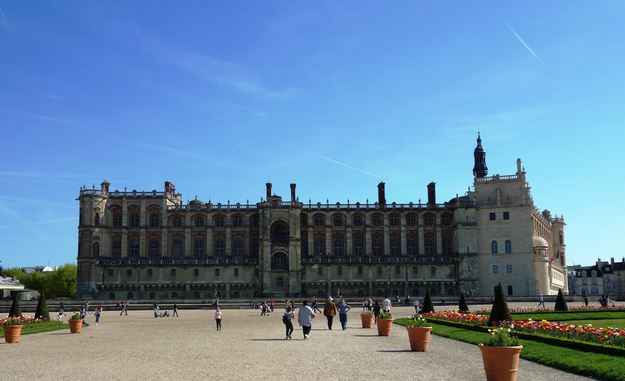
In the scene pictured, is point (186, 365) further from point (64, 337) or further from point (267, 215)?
point (267, 215)

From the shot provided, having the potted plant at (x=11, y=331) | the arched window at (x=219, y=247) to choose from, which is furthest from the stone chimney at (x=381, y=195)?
the potted plant at (x=11, y=331)

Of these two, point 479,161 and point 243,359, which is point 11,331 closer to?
point 243,359

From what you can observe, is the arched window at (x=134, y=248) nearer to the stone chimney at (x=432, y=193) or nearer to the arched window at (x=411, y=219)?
the arched window at (x=411, y=219)

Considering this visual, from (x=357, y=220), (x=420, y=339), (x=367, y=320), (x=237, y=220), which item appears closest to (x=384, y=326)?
(x=367, y=320)

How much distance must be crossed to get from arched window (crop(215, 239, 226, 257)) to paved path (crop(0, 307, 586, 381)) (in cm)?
6131

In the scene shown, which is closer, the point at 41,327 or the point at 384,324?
the point at 384,324

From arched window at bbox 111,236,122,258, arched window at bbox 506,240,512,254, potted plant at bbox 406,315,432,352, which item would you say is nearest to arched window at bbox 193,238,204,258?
arched window at bbox 111,236,122,258

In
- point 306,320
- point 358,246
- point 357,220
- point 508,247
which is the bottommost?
point 306,320

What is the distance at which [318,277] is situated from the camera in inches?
3369

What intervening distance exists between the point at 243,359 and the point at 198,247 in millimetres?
71741

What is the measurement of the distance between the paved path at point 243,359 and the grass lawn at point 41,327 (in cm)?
345

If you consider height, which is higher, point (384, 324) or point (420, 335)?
point (420, 335)

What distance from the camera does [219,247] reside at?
8900 cm

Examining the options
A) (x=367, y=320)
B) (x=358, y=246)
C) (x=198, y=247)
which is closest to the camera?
Answer: (x=367, y=320)
